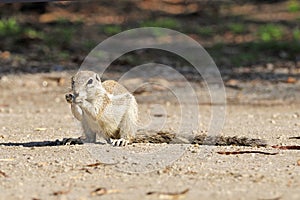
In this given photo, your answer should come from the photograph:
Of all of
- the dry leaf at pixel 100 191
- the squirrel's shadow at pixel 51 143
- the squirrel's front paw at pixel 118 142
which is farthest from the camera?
the squirrel's shadow at pixel 51 143

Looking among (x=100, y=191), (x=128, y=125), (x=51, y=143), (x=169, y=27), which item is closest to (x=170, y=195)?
(x=100, y=191)

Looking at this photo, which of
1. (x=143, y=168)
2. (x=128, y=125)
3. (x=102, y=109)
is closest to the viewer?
(x=143, y=168)

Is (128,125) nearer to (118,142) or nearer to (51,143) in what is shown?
(118,142)

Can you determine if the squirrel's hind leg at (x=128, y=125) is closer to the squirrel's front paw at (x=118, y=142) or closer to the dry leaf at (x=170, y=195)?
the squirrel's front paw at (x=118, y=142)

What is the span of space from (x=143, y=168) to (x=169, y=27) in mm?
10198

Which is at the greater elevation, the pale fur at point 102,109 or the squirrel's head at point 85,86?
the squirrel's head at point 85,86

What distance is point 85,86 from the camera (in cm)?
788

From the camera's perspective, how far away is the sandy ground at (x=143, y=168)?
6215 mm

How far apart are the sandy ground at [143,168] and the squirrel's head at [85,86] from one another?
46 centimetres

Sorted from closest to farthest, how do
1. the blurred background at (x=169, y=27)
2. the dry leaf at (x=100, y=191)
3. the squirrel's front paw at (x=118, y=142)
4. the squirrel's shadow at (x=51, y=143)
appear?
the dry leaf at (x=100, y=191), the squirrel's front paw at (x=118, y=142), the squirrel's shadow at (x=51, y=143), the blurred background at (x=169, y=27)

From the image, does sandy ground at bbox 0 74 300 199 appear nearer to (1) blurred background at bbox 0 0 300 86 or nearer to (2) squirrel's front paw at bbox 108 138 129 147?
(2) squirrel's front paw at bbox 108 138 129 147

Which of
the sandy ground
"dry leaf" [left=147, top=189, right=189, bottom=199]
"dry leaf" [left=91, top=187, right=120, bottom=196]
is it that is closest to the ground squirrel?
the sandy ground

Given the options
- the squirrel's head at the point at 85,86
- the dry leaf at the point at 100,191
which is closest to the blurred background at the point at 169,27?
the squirrel's head at the point at 85,86

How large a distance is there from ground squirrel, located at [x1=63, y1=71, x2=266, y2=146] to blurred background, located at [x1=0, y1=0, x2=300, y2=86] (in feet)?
17.4
